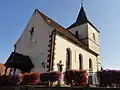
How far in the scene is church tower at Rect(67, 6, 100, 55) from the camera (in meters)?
27.5

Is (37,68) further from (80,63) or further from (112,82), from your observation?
(112,82)

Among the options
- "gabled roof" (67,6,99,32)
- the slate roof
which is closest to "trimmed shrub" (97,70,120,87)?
the slate roof

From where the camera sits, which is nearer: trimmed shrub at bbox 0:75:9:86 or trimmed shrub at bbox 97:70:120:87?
trimmed shrub at bbox 97:70:120:87

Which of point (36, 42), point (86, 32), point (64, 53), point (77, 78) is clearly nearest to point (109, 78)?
point (77, 78)

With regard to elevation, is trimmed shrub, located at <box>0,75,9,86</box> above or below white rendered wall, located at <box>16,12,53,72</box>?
below

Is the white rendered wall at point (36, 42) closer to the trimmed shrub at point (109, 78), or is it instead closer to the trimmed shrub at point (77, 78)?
the trimmed shrub at point (77, 78)

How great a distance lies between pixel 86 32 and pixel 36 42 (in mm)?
11502

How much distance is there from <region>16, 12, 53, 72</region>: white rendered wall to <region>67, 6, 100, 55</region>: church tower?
9.72m

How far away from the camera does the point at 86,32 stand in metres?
28.0

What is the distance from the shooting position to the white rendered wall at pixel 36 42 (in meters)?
18.0

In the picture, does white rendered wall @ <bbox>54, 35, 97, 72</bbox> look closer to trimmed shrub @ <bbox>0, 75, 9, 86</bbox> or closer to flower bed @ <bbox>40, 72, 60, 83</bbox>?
flower bed @ <bbox>40, 72, 60, 83</bbox>

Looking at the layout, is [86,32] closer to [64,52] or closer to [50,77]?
[64,52]

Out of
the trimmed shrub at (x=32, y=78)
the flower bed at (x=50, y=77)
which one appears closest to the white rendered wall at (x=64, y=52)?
the trimmed shrub at (x=32, y=78)

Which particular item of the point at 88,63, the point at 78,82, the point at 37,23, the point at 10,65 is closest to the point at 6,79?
the point at 10,65
